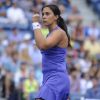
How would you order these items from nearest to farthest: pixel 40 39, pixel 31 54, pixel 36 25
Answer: pixel 40 39, pixel 36 25, pixel 31 54

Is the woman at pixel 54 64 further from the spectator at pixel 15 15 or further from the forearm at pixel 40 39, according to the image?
the spectator at pixel 15 15

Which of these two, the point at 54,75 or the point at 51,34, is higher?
the point at 51,34

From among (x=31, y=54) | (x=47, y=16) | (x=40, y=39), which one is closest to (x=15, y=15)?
(x=31, y=54)

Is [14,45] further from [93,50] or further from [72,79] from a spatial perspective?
Result: [93,50]

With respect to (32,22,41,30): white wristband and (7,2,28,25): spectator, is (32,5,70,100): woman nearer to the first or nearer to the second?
(32,22,41,30): white wristband

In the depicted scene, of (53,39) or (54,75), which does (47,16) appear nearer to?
(53,39)

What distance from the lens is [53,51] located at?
594cm

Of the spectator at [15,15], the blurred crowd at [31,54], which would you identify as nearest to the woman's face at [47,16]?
the blurred crowd at [31,54]

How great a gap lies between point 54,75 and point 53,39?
43cm

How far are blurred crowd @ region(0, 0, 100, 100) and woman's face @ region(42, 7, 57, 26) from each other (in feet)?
11.9

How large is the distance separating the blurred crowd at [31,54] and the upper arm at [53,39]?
3678 mm

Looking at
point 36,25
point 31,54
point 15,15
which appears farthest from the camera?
point 15,15

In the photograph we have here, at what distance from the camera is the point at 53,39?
584cm

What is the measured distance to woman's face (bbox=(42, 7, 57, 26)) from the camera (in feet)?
19.4
